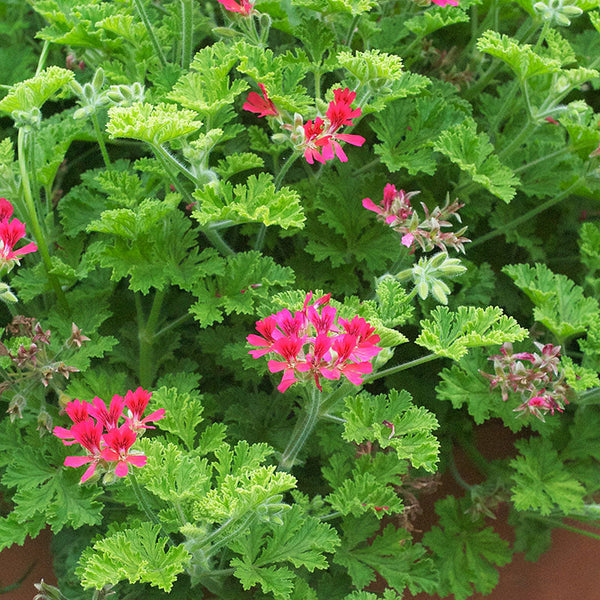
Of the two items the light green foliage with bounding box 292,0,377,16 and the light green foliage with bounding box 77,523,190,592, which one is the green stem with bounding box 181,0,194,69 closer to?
the light green foliage with bounding box 292,0,377,16

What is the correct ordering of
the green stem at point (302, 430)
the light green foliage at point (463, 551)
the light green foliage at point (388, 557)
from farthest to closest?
the light green foliage at point (463, 551), the light green foliage at point (388, 557), the green stem at point (302, 430)

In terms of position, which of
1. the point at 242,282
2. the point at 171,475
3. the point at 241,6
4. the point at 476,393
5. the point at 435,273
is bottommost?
the point at 476,393

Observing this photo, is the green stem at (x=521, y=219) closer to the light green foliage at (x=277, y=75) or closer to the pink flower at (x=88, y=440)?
the light green foliage at (x=277, y=75)

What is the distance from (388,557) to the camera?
5.56ft

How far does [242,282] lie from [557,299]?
2.51 ft

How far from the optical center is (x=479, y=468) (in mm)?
2041

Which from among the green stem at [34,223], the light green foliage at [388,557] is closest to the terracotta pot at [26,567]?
the green stem at [34,223]

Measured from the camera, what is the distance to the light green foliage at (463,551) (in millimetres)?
1824

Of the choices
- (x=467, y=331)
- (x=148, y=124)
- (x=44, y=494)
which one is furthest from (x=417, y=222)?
(x=44, y=494)

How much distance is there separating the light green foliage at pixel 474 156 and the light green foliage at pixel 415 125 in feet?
0.16

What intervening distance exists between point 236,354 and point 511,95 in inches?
36.7

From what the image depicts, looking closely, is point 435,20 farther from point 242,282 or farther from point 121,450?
point 121,450

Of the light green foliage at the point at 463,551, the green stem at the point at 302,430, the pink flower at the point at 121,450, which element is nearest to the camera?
the pink flower at the point at 121,450

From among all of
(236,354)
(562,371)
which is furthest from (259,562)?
(562,371)
